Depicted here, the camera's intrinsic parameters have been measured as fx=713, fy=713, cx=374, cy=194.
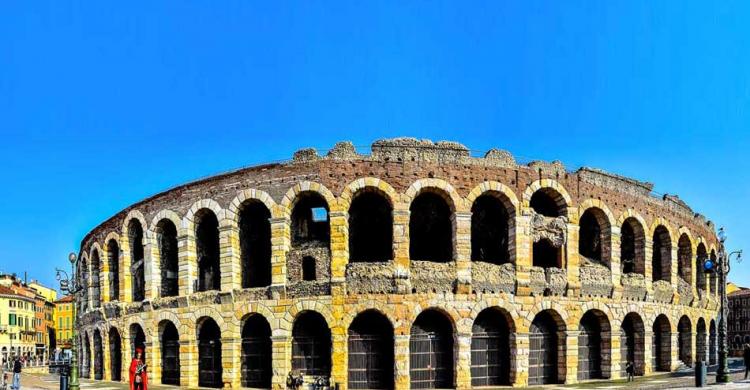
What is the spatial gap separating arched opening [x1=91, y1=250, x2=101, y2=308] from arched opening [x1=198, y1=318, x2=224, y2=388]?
437 inches

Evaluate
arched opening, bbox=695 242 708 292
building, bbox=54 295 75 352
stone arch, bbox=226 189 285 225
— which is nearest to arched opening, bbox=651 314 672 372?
arched opening, bbox=695 242 708 292

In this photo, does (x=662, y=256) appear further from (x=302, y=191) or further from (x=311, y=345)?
(x=302, y=191)

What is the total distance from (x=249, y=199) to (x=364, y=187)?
16.6ft

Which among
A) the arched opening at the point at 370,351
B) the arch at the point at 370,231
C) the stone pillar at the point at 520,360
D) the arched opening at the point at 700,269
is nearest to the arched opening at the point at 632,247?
the arched opening at the point at 700,269

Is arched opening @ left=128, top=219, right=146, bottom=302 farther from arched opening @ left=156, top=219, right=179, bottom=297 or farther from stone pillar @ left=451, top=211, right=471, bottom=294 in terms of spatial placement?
stone pillar @ left=451, top=211, right=471, bottom=294

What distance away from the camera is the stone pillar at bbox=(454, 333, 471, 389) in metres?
28.0

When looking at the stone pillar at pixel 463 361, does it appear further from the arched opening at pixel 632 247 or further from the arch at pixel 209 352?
the arched opening at pixel 632 247

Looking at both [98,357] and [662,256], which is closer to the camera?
[662,256]

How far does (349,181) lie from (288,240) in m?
3.51

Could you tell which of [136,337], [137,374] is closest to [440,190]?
[137,374]

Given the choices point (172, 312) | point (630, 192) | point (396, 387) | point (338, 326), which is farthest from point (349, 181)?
point (630, 192)

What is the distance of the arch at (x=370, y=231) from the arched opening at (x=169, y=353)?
8944 millimetres

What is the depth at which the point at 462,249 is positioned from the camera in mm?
28547

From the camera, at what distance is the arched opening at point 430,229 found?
30672 millimetres
